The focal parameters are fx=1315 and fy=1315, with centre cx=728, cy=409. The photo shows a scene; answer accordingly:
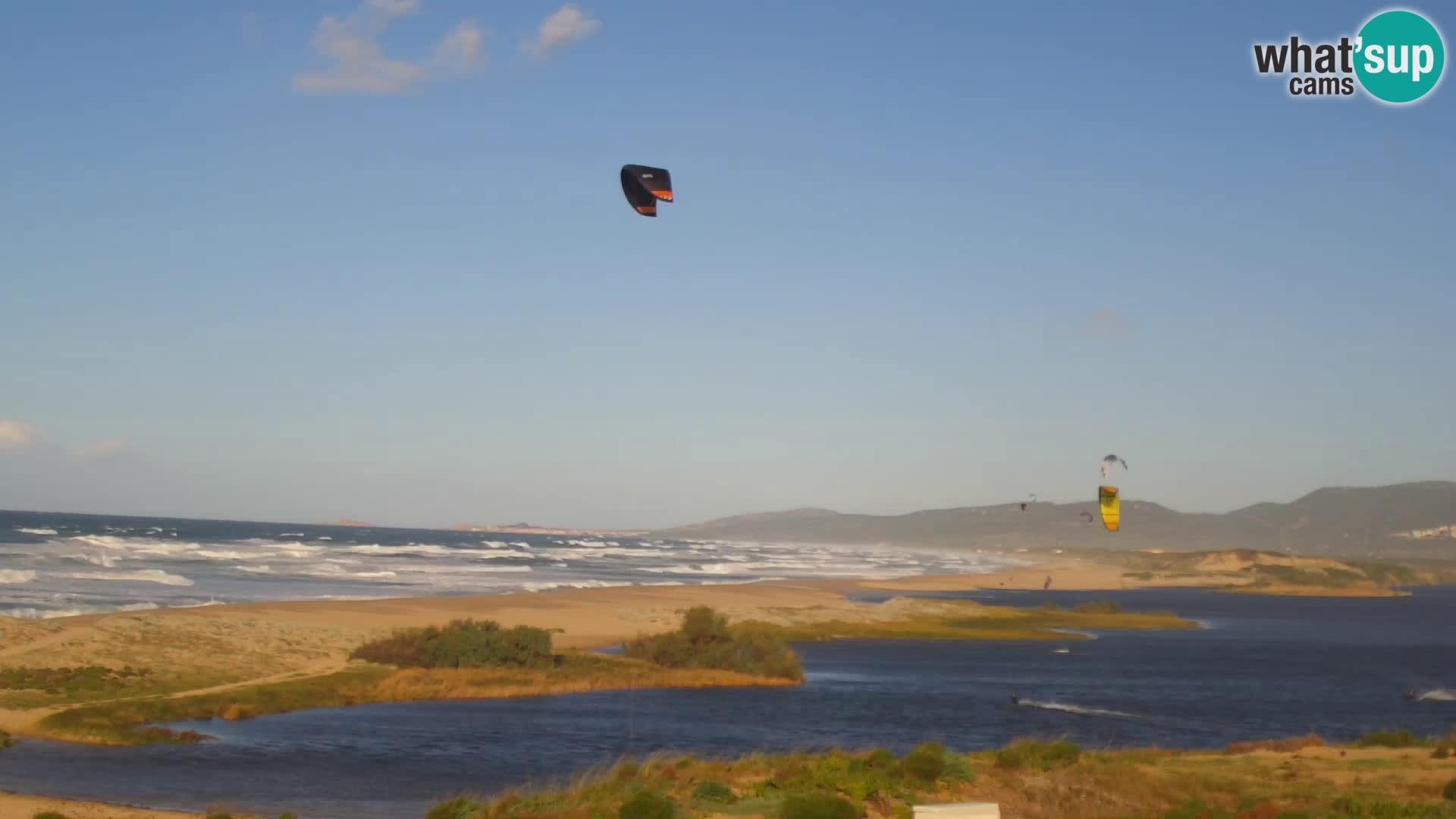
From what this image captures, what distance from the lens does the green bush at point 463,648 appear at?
4719 centimetres

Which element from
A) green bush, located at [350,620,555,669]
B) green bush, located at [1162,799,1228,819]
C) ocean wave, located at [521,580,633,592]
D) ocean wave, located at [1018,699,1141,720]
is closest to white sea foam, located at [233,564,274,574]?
ocean wave, located at [521,580,633,592]

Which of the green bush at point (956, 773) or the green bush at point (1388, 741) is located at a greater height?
the green bush at point (956, 773)

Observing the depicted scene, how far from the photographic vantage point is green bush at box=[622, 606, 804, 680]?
170ft

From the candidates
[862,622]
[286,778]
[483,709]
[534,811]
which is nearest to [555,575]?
[862,622]

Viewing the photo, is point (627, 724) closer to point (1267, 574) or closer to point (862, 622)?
point (862, 622)

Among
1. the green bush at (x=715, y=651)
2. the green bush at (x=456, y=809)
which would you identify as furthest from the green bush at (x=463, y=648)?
the green bush at (x=456, y=809)

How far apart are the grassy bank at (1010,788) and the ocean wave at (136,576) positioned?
221 feet

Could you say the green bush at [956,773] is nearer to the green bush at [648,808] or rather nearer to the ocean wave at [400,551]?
the green bush at [648,808]

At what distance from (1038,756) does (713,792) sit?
803 cm

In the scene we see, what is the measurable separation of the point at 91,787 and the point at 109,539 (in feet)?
476

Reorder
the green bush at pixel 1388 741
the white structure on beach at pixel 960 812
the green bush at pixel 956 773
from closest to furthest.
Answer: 1. the white structure on beach at pixel 960 812
2. the green bush at pixel 956 773
3. the green bush at pixel 1388 741

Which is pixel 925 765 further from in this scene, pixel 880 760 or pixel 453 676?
pixel 453 676

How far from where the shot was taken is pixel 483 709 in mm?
41500

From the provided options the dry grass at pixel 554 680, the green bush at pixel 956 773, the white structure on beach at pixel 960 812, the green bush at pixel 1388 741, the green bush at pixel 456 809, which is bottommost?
the dry grass at pixel 554 680
